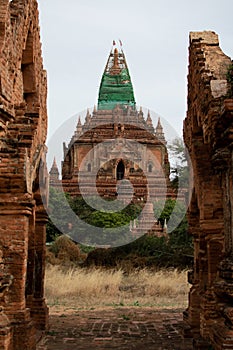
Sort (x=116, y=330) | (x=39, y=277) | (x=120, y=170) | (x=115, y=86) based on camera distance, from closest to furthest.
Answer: (x=39, y=277), (x=116, y=330), (x=120, y=170), (x=115, y=86)

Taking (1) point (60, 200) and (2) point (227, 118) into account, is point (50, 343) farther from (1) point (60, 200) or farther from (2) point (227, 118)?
(1) point (60, 200)

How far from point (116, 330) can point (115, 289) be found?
6556mm

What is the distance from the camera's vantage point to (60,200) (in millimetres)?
31641

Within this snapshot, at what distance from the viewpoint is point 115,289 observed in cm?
1630

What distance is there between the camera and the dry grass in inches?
571

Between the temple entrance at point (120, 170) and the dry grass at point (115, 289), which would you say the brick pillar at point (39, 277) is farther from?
the temple entrance at point (120, 170)

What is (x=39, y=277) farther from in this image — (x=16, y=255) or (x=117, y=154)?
(x=117, y=154)

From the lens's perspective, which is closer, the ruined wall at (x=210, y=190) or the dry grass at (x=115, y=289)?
the ruined wall at (x=210, y=190)

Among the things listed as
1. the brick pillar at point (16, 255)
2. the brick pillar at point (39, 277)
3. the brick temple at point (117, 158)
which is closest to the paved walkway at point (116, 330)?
the brick pillar at point (39, 277)

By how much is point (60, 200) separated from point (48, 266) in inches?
441

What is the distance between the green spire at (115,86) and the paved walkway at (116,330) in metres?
30.6

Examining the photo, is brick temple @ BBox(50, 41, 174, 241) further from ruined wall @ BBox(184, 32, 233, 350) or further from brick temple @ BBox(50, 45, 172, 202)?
ruined wall @ BBox(184, 32, 233, 350)

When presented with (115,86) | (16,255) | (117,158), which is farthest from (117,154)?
(16,255)

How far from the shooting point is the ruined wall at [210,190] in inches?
225
